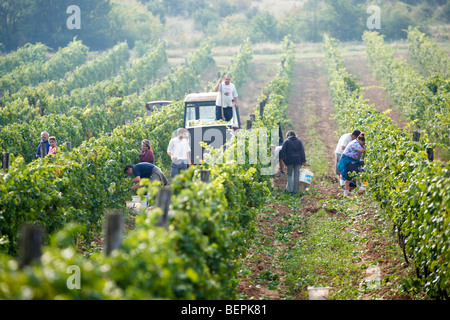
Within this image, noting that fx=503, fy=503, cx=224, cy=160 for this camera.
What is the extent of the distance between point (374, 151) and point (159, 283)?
23.7 ft

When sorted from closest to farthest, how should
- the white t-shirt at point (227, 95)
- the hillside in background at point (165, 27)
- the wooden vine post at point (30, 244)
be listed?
1. the wooden vine post at point (30, 244)
2. the white t-shirt at point (227, 95)
3. the hillside in background at point (165, 27)

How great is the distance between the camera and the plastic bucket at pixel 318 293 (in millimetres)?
6145

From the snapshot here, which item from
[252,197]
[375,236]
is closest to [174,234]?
[252,197]

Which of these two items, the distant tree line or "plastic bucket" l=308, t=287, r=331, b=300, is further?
the distant tree line

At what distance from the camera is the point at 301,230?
9.30 metres

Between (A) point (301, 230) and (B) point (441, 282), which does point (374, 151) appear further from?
(B) point (441, 282)

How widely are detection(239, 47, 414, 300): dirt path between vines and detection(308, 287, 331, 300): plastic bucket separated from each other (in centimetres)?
24

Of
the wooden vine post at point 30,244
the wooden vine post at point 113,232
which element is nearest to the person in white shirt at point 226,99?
the wooden vine post at point 113,232

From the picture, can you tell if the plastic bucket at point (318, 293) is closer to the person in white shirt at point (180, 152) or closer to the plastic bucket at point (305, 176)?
the person in white shirt at point (180, 152)

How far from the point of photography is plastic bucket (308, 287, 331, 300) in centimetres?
614

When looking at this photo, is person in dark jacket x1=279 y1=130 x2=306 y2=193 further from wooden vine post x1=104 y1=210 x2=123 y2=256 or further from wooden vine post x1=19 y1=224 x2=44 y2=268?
wooden vine post x1=19 y1=224 x2=44 y2=268

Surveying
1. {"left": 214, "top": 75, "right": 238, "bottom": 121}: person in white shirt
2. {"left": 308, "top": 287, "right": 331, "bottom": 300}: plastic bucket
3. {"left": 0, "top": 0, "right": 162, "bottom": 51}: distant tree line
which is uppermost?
{"left": 0, "top": 0, "right": 162, "bottom": 51}: distant tree line

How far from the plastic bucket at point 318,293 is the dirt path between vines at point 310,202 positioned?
0.79 ft

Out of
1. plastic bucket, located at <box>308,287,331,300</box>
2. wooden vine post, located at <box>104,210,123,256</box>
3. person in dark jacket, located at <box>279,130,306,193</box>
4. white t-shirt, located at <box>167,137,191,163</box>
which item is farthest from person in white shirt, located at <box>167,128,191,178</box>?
wooden vine post, located at <box>104,210,123,256</box>
